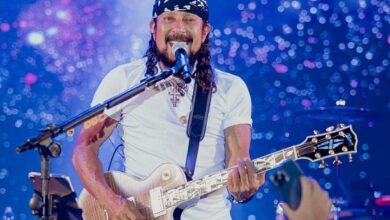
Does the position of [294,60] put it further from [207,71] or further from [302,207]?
[302,207]

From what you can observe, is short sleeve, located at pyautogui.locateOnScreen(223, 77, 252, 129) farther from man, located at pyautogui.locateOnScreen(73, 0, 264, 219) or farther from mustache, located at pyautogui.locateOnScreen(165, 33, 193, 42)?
mustache, located at pyautogui.locateOnScreen(165, 33, 193, 42)

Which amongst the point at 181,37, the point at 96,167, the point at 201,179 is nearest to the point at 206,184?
the point at 201,179

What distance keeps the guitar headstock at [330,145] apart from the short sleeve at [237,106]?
41 centimetres

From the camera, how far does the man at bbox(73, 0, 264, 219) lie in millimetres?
3562

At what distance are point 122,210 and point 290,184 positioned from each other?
217cm

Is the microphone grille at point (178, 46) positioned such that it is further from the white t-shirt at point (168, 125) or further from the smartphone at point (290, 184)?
the smartphone at point (290, 184)

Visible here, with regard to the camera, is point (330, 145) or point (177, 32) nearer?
point (330, 145)

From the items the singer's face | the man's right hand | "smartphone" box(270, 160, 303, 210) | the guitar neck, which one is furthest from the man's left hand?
"smartphone" box(270, 160, 303, 210)

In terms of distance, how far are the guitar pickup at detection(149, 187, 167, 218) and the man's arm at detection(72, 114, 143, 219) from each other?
10 centimetres

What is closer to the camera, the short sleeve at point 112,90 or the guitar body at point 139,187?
the guitar body at point 139,187

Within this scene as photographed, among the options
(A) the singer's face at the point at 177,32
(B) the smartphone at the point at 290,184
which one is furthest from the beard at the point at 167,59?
(B) the smartphone at the point at 290,184

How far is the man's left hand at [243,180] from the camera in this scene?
3.33m

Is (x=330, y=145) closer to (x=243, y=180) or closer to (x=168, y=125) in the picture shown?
(x=243, y=180)

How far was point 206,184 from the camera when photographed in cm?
Answer: 343
